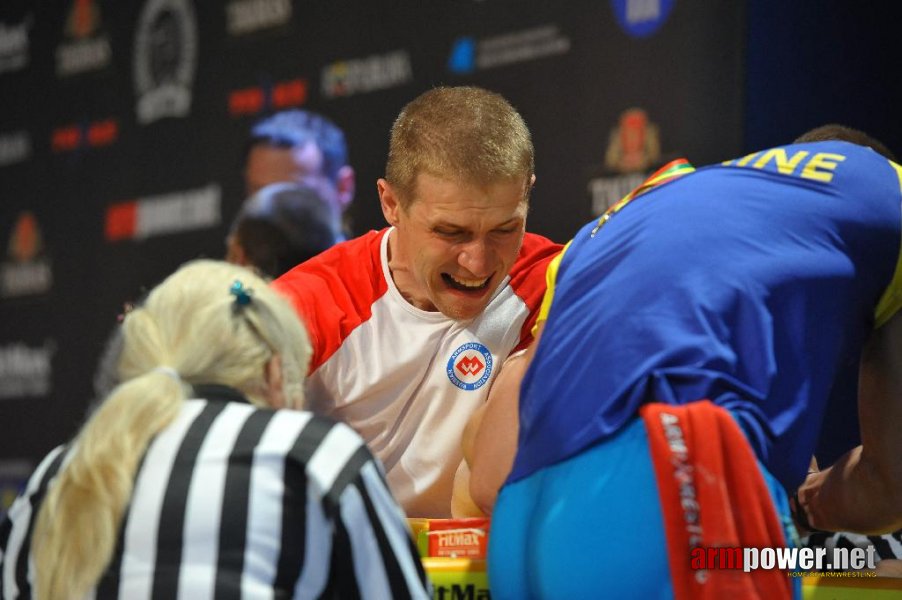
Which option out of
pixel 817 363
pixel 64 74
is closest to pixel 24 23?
pixel 64 74

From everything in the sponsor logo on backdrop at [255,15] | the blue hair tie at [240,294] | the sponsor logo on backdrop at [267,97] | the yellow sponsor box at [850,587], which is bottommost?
the yellow sponsor box at [850,587]

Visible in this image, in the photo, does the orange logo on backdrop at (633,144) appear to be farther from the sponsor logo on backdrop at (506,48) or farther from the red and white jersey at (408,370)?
the red and white jersey at (408,370)

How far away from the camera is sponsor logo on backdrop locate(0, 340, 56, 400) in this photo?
5402 mm

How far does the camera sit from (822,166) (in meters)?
1.52

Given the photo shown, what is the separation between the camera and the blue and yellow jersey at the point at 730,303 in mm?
1406

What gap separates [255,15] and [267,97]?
0.37 metres

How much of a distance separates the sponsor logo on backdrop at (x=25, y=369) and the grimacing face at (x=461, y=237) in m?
3.53

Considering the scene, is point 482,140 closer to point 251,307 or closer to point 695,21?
point 251,307

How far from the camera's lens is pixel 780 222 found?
4.80 ft

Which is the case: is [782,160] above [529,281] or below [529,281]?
above

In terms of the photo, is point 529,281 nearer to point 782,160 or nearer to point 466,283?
point 466,283

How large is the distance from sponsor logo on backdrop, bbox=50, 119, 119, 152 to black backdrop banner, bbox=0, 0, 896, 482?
0.4 inches

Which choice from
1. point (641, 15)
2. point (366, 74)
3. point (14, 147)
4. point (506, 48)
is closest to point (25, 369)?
point (14, 147)

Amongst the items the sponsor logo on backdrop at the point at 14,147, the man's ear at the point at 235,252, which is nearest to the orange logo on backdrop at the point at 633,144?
the man's ear at the point at 235,252
